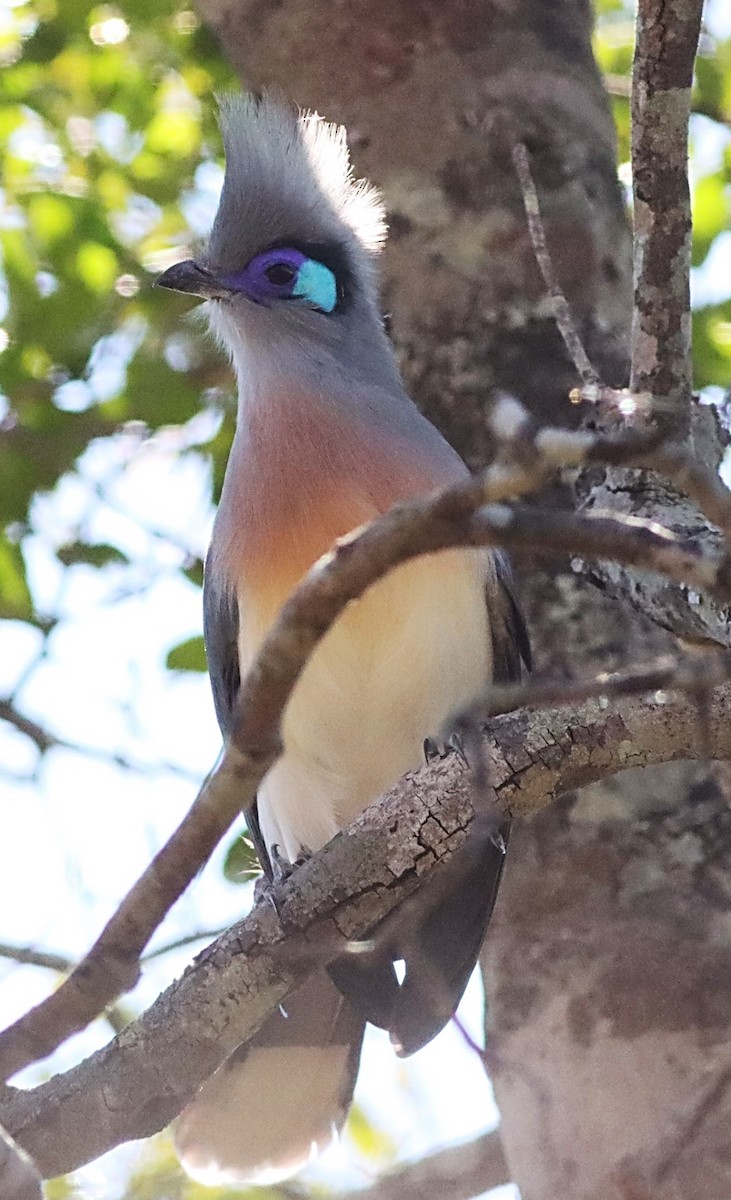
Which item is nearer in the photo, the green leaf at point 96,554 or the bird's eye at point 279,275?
the bird's eye at point 279,275

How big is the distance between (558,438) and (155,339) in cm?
394

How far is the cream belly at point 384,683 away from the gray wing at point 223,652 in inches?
7.7

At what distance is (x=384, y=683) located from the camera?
3.95m

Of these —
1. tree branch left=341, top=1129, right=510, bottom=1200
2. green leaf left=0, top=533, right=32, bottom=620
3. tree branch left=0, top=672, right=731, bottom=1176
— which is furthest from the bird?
green leaf left=0, top=533, right=32, bottom=620

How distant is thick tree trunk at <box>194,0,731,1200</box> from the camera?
11.5 feet

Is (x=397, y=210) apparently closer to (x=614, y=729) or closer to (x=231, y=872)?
(x=231, y=872)

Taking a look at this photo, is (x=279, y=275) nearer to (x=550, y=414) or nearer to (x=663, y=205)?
(x=550, y=414)

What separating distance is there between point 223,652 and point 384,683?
0.58 m

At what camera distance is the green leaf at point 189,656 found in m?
4.93

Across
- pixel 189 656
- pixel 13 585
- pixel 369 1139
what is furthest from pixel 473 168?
pixel 369 1139

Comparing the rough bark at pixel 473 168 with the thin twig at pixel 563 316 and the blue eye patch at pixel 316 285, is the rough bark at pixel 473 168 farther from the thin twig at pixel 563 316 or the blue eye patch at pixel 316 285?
the thin twig at pixel 563 316

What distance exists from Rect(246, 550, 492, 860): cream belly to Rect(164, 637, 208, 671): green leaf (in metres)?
0.74

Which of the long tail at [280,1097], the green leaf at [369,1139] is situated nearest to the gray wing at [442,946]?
the long tail at [280,1097]

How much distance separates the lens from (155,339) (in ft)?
18.1
